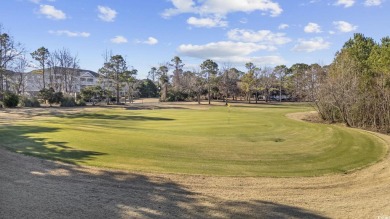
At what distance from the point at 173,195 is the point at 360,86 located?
2562 cm

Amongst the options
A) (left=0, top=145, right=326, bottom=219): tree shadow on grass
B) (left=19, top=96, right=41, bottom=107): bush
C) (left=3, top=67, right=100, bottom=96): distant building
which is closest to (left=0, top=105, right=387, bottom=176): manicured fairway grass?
(left=0, top=145, right=326, bottom=219): tree shadow on grass

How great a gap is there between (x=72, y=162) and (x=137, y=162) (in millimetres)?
2355

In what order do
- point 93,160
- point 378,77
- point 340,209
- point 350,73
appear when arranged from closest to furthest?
point 340,209
point 93,160
point 378,77
point 350,73

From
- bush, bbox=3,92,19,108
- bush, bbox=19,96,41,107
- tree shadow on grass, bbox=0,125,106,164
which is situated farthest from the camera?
bush, bbox=19,96,41,107

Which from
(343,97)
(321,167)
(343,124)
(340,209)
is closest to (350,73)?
(343,97)

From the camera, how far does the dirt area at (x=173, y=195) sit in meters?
7.06

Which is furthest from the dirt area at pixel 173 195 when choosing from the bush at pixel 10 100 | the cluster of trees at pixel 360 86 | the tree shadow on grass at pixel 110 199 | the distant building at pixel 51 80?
the distant building at pixel 51 80

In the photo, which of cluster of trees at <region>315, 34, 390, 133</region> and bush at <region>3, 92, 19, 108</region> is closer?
cluster of trees at <region>315, 34, 390, 133</region>

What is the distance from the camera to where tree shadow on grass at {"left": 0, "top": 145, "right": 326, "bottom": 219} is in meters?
6.90

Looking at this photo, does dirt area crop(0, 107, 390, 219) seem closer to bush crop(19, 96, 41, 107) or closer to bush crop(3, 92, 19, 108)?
bush crop(3, 92, 19, 108)

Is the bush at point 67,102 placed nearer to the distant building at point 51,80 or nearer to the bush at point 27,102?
the bush at point 27,102

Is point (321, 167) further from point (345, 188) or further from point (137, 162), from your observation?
point (137, 162)

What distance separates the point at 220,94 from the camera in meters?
85.7

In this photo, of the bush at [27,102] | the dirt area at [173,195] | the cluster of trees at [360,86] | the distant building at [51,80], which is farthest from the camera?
the distant building at [51,80]
